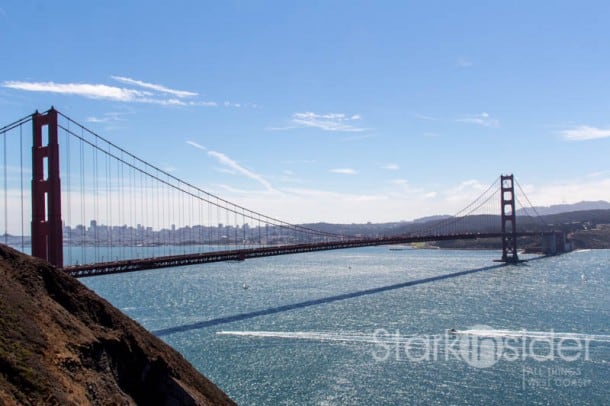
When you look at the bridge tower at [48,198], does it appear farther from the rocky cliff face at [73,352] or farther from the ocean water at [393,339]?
the rocky cliff face at [73,352]

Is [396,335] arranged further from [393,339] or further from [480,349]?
[480,349]

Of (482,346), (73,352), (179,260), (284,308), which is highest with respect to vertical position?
(179,260)

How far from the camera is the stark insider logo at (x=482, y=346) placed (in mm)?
23266

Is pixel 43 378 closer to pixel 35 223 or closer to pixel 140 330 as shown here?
pixel 140 330

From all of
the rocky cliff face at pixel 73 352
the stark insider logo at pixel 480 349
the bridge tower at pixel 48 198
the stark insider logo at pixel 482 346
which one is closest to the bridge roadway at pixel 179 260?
the bridge tower at pixel 48 198

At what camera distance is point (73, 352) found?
1048 centimetres

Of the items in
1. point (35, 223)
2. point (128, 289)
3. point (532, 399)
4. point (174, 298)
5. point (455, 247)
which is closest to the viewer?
point (532, 399)

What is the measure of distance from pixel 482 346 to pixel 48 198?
20578mm

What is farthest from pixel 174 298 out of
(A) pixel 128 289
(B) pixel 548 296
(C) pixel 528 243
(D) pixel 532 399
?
(C) pixel 528 243

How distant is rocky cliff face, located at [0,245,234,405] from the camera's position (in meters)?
9.08

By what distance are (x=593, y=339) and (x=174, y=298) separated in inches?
1179

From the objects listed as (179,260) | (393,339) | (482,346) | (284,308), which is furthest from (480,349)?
(179,260)

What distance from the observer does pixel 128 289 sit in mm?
53312

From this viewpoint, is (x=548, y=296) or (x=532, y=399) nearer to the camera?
(x=532, y=399)
